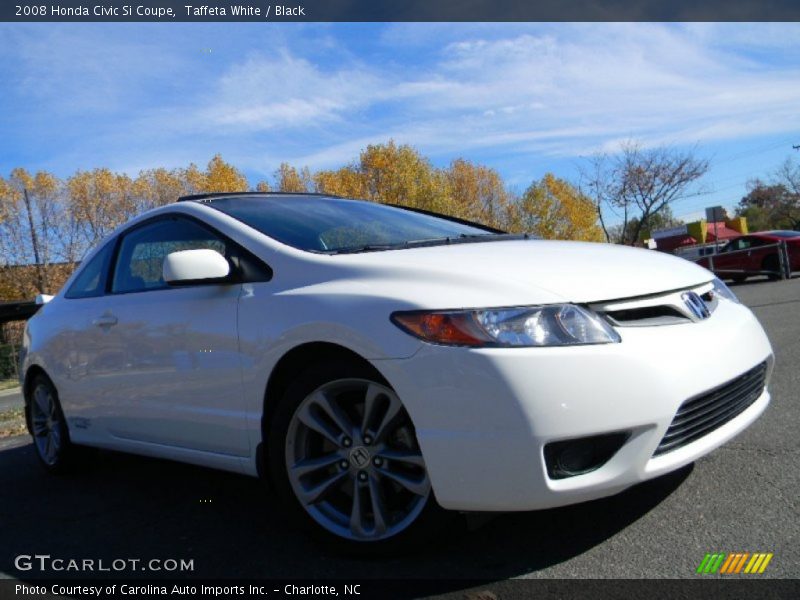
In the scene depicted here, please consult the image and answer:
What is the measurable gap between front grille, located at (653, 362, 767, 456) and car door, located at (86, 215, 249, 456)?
1727 mm

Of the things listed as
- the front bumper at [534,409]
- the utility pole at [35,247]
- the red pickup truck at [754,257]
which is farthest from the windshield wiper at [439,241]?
the utility pole at [35,247]

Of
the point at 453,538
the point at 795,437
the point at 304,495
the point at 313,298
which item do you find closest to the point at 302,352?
the point at 313,298

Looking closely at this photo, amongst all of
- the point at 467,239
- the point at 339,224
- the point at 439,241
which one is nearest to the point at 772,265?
the point at 467,239

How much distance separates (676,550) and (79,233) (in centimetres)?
4102

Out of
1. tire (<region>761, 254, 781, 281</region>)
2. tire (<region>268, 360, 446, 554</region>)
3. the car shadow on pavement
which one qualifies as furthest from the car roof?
tire (<region>761, 254, 781, 281</region>)

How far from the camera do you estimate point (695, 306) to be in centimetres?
287

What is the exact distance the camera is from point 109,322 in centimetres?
394

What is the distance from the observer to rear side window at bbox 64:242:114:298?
4340 millimetres

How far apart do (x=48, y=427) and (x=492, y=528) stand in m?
3.28

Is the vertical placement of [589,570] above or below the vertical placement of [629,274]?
below

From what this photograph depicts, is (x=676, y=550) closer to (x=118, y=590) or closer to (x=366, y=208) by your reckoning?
(x=118, y=590)

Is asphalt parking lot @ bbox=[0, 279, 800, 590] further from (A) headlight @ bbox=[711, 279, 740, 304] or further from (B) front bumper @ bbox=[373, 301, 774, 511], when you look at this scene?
(A) headlight @ bbox=[711, 279, 740, 304]

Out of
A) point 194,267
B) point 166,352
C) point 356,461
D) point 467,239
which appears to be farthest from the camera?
point 467,239

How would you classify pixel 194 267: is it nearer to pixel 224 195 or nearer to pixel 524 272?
pixel 224 195
